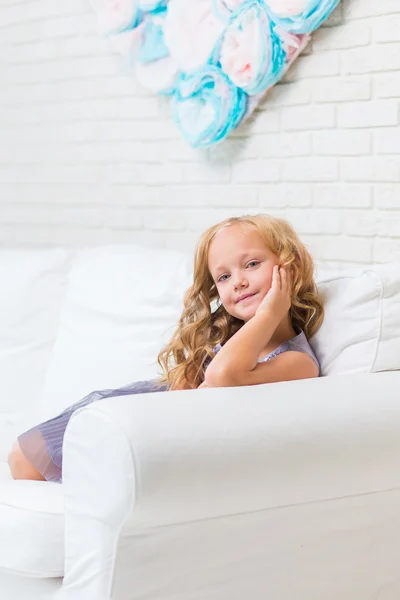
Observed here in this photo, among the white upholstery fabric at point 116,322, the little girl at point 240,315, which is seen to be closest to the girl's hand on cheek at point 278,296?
the little girl at point 240,315

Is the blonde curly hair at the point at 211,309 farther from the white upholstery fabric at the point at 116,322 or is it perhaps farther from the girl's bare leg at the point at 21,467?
the girl's bare leg at the point at 21,467

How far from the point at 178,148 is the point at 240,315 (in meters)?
1.22

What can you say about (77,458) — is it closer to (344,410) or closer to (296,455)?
(296,455)

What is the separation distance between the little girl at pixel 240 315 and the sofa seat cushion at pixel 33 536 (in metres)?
0.26

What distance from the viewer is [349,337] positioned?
75.7 inches

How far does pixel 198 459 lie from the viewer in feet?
4.84

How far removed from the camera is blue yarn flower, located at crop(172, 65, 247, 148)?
9.07ft

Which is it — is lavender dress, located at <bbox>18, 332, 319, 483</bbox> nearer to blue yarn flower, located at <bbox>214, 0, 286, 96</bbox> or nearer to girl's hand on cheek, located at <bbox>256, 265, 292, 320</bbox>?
girl's hand on cheek, located at <bbox>256, 265, 292, 320</bbox>

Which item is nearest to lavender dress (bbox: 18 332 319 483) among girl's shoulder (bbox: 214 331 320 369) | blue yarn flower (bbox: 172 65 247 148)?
girl's shoulder (bbox: 214 331 320 369)

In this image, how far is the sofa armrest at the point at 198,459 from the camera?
4.76 feet

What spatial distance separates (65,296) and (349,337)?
1.00 meters

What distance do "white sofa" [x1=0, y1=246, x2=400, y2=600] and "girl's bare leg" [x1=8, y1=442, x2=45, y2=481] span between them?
0.14m

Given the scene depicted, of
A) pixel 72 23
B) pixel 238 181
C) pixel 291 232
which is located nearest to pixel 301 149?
pixel 238 181

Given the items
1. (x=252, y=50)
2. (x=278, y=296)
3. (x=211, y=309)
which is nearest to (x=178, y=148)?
(x=252, y=50)
